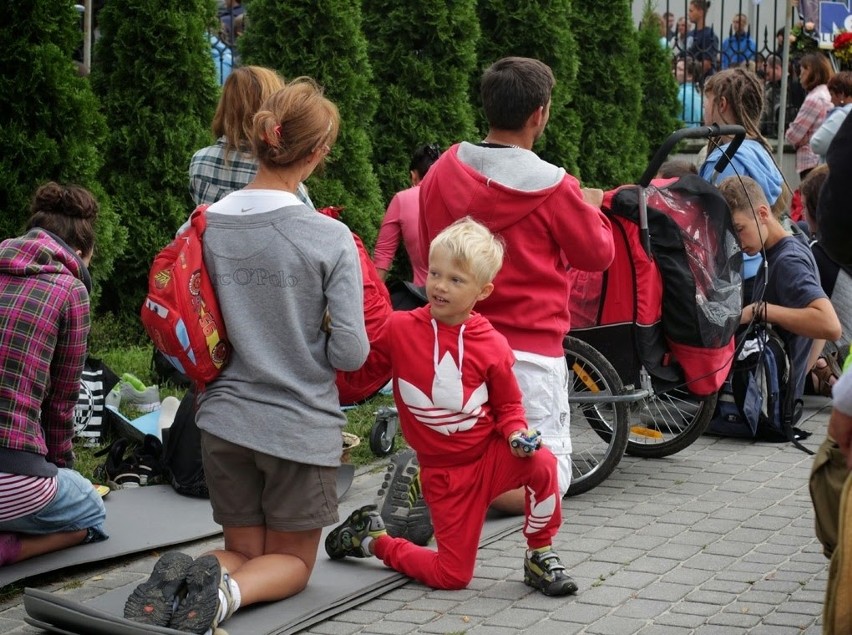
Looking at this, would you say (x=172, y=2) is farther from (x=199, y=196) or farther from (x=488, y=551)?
(x=488, y=551)

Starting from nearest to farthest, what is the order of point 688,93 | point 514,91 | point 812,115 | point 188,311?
1. point 188,311
2. point 514,91
3. point 812,115
4. point 688,93

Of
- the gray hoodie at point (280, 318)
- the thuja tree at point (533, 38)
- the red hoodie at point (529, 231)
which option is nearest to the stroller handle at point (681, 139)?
the red hoodie at point (529, 231)

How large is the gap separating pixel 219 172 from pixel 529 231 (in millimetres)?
1583

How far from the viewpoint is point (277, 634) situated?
171 inches

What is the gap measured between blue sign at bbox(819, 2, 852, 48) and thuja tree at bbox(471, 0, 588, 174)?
357 centimetres

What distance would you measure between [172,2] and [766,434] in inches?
184

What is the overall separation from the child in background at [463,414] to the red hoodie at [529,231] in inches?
19.0

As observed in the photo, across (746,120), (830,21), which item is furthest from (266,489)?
(830,21)

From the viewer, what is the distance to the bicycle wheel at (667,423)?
22.6ft

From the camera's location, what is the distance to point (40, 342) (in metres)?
4.95

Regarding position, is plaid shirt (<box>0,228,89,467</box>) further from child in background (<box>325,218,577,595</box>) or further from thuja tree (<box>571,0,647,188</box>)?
thuja tree (<box>571,0,647,188</box>)

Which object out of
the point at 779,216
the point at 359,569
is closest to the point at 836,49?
the point at 779,216

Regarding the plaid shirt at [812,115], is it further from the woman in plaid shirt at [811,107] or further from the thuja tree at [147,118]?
the thuja tree at [147,118]

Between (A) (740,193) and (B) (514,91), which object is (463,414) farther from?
(A) (740,193)
